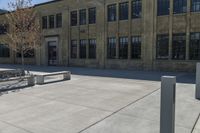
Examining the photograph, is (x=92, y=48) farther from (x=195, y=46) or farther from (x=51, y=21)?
(x=195, y=46)

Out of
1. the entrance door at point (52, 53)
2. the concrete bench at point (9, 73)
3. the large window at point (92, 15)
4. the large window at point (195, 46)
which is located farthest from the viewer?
the entrance door at point (52, 53)

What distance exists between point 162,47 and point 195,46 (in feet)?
10.00

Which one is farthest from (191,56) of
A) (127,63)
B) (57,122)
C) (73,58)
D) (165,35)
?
(57,122)

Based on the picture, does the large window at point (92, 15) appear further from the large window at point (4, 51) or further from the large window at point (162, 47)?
the large window at point (4, 51)

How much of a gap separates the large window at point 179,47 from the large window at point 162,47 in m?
0.67

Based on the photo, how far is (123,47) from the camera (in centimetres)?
2402

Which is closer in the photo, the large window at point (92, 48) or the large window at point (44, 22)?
the large window at point (92, 48)

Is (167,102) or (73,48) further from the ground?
(73,48)

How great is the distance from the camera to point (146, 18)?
871 inches

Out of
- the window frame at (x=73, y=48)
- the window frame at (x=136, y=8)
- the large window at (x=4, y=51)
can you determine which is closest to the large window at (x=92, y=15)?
the window frame at (x=73, y=48)

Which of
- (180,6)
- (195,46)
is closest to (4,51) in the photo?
(180,6)

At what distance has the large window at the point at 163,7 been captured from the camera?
21031mm

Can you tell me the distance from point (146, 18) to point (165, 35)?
8.73 ft

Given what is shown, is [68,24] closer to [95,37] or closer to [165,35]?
[95,37]
